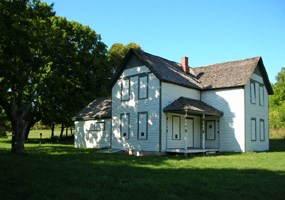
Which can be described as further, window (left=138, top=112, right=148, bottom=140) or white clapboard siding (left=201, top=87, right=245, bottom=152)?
white clapboard siding (left=201, top=87, right=245, bottom=152)

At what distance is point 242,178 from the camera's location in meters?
12.7

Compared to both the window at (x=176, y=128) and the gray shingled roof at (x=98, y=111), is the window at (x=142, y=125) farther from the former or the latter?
the gray shingled roof at (x=98, y=111)

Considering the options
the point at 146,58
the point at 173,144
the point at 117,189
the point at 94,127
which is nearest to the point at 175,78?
the point at 146,58

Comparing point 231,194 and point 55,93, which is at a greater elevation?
point 55,93

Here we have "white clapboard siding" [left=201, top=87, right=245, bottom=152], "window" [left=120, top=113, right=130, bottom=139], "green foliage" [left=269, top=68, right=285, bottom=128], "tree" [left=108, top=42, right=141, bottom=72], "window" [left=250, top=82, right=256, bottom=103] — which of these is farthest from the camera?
"tree" [left=108, top=42, right=141, bottom=72]

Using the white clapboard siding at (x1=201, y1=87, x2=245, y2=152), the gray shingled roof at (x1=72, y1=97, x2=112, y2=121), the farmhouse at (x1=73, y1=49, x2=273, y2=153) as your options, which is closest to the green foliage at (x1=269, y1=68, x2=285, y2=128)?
the farmhouse at (x1=73, y1=49, x2=273, y2=153)

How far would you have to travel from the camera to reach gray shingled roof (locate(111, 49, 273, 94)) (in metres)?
26.8

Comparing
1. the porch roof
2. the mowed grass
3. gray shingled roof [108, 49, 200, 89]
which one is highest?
gray shingled roof [108, 49, 200, 89]

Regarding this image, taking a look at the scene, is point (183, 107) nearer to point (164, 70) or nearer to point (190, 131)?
point (164, 70)

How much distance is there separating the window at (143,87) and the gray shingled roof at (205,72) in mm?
1230

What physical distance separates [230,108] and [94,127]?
1218 cm

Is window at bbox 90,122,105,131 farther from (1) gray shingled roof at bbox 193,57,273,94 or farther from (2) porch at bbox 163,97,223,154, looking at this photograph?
(1) gray shingled roof at bbox 193,57,273,94

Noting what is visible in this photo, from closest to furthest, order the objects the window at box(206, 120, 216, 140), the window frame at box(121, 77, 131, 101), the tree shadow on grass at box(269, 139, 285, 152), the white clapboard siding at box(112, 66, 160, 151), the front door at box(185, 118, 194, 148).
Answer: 1. the white clapboard siding at box(112, 66, 160, 151)
2. the front door at box(185, 118, 194, 148)
3. the window frame at box(121, 77, 131, 101)
4. the window at box(206, 120, 216, 140)
5. the tree shadow on grass at box(269, 139, 285, 152)

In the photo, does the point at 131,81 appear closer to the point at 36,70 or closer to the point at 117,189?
the point at 36,70
